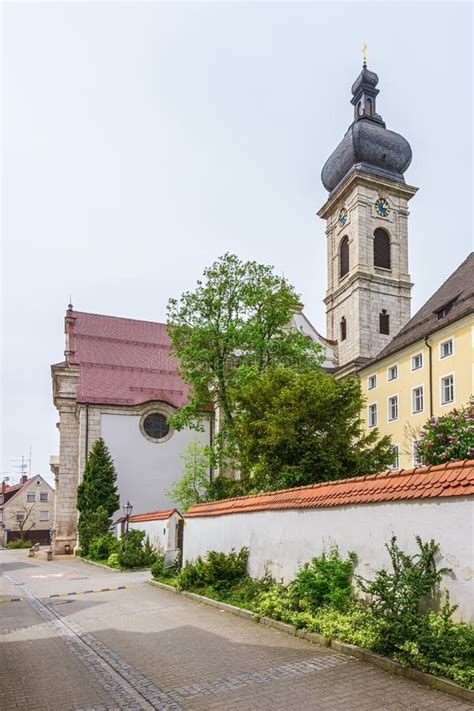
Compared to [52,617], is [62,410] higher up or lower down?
higher up

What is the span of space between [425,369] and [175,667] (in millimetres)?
25242

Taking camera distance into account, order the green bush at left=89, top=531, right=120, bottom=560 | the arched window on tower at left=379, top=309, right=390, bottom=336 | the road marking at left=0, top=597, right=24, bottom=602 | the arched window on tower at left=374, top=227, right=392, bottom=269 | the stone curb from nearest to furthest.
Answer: the stone curb → the road marking at left=0, top=597, right=24, bottom=602 → the green bush at left=89, top=531, right=120, bottom=560 → the arched window on tower at left=379, top=309, right=390, bottom=336 → the arched window on tower at left=374, top=227, right=392, bottom=269

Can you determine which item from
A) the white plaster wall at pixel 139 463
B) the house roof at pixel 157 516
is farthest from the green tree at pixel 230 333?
the white plaster wall at pixel 139 463

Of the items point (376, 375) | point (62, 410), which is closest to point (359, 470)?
point (376, 375)

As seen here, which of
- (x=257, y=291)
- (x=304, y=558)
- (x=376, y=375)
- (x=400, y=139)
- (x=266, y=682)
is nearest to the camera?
(x=266, y=682)

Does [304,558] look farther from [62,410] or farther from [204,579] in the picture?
[62,410]

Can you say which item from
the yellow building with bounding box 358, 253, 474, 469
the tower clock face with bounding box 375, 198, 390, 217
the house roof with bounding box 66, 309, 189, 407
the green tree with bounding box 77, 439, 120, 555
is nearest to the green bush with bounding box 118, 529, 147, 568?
the green tree with bounding box 77, 439, 120, 555

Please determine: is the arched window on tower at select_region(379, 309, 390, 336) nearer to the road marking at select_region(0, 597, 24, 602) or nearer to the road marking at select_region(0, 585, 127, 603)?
the road marking at select_region(0, 585, 127, 603)

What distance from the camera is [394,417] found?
3441 cm

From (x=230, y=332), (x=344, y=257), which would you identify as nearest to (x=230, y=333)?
(x=230, y=332)

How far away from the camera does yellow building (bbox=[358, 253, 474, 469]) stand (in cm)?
2875

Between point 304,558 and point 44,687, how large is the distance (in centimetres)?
545

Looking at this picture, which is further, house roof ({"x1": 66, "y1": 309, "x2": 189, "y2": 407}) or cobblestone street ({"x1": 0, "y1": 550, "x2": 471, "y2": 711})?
house roof ({"x1": 66, "y1": 309, "x2": 189, "y2": 407})

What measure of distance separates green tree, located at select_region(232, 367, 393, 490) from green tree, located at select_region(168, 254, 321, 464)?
30.2ft
